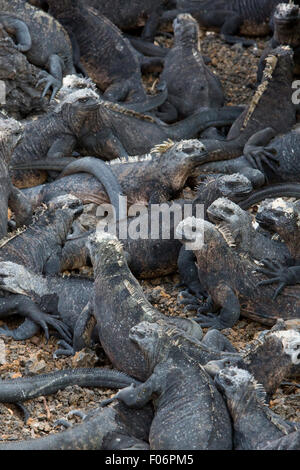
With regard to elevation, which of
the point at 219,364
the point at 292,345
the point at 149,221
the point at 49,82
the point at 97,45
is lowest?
the point at 219,364

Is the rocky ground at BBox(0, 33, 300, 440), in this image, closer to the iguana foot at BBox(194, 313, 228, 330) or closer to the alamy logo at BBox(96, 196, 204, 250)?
the iguana foot at BBox(194, 313, 228, 330)

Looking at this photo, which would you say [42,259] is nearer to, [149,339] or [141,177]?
[141,177]

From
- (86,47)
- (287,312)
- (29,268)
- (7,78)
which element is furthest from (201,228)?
(86,47)

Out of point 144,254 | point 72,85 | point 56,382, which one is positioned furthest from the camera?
point 72,85

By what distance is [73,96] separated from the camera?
900 cm

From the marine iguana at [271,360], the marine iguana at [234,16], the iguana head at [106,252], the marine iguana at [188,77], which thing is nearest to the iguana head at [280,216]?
the iguana head at [106,252]

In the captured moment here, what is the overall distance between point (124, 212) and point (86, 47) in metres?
3.11

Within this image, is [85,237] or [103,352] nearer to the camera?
[103,352]

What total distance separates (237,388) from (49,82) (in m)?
5.08

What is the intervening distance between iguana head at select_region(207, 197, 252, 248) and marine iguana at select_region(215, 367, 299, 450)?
185 centimetres

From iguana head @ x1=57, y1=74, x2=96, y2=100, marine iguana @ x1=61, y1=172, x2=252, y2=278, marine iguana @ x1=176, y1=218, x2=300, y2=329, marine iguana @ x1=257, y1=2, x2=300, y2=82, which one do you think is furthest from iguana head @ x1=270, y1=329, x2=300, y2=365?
marine iguana @ x1=257, y1=2, x2=300, y2=82

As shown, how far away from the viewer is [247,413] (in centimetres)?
534

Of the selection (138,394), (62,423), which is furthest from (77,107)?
(138,394)

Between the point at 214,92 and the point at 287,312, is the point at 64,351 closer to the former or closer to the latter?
the point at 287,312
